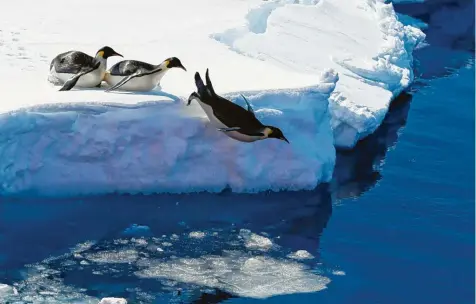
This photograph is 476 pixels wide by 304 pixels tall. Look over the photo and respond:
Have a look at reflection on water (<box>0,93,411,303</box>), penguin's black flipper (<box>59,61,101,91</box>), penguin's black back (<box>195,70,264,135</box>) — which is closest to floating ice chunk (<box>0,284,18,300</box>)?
reflection on water (<box>0,93,411,303</box>)

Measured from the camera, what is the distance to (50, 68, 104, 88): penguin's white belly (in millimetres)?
10320

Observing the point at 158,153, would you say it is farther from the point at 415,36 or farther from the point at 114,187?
the point at 415,36

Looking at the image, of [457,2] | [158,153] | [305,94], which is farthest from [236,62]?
[457,2]

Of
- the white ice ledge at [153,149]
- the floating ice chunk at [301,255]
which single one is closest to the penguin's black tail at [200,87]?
the white ice ledge at [153,149]

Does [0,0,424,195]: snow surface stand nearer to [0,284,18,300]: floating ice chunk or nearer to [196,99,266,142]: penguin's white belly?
[196,99,266,142]: penguin's white belly

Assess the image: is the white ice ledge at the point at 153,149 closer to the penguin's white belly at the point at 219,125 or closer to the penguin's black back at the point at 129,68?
the penguin's white belly at the point at 219,125

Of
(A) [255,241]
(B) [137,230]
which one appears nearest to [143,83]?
(B) [137,230]

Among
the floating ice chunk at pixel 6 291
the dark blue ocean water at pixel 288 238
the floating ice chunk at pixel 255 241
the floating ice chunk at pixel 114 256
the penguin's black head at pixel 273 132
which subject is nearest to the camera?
the floating ice chunk at pixel 6 291

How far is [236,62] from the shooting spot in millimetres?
11859

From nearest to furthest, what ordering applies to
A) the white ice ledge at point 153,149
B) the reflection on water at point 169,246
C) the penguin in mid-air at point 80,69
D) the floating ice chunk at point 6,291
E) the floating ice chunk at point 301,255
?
1. the floating ice chunk at point 6,291
2. the reflection on water at point 169,246
3. the floating ice chunk at point 301,255
4. the white ice ledge at point 153,149
5. the penguin in mid-air at point 80,69

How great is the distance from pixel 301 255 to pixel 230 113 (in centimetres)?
171

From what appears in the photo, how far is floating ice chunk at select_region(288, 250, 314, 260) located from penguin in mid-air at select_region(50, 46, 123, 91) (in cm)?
288

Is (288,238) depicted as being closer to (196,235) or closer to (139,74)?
(196,235)

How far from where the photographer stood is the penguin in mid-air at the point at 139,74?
10.2 m
